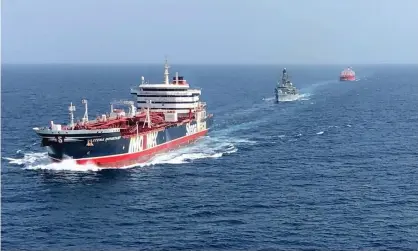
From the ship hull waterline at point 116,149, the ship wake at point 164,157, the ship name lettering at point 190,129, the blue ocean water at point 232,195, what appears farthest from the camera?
the ship name lettering at point 190,129

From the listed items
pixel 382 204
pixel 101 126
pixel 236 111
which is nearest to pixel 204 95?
pixel 236 111

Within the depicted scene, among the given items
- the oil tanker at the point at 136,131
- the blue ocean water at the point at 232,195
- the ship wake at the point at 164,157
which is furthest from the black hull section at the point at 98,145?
the blue ocean water at the point at 232,195

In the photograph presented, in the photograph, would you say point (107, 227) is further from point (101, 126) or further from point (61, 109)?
point (61, 109)

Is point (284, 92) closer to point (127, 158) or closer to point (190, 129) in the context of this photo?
point (190, 129)

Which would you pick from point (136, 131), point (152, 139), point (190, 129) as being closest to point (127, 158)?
point (136, 131)

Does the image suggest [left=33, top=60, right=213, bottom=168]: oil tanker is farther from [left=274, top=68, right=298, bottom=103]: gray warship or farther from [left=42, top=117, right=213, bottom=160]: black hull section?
[left=274, top=68, right=298, bottom=103]: gray warship

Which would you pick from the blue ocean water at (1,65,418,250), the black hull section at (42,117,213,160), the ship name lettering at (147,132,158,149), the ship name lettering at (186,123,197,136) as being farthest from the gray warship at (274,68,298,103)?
the black hull section at (42,117,213,160)

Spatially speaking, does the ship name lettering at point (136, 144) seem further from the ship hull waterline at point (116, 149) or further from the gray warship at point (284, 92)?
the gray warship at point (284, 92)
